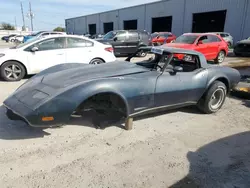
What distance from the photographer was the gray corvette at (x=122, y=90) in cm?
296

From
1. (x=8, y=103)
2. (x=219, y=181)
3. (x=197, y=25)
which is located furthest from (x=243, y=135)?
(x=197, y=25)

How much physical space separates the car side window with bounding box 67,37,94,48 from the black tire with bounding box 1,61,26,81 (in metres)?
1.65

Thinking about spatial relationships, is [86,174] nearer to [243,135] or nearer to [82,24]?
[243,135]

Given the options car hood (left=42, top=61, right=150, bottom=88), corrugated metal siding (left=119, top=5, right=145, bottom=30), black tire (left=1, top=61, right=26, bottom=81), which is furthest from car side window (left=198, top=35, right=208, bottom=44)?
corrugated metal siding (left=119, top=5, right=145, bottom=30)

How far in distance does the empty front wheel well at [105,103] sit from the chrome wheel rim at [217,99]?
6.77ft

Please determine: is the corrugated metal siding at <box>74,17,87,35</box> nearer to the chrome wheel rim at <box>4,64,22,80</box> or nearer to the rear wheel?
the rear wheel

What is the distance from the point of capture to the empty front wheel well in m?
3.39

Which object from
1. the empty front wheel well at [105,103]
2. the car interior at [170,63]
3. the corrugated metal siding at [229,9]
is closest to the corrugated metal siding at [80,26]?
the corrugated metal siding at [229,9]

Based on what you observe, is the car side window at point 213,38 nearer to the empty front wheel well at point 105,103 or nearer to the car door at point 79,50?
the car door at point 79,50

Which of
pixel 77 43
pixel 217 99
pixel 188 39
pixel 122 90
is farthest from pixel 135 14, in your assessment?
pixel 122 90

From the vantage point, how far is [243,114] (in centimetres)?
450

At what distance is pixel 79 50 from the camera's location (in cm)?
729

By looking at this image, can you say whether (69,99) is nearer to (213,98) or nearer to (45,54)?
(213,98)

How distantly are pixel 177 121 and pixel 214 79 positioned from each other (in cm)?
114
